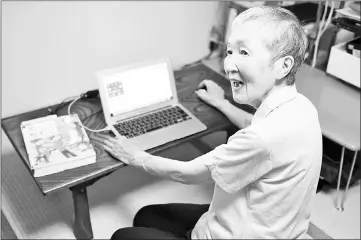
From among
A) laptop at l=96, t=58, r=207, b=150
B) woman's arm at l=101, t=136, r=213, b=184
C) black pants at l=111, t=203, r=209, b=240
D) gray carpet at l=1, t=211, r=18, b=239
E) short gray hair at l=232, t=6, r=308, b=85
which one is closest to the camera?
short gray hair at l=232, t=6, r=308, b=85

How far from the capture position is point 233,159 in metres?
1.01

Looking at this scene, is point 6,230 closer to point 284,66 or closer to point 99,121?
point 99,121

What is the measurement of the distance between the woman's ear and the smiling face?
11 mm

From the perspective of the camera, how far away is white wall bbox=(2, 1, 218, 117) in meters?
1.88

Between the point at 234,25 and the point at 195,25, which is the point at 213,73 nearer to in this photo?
the point at 195,25

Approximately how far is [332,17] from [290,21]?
104cm

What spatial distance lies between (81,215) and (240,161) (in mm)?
914

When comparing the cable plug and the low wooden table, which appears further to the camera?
the cable plug

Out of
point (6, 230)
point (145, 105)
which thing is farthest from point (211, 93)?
point (6, 230)

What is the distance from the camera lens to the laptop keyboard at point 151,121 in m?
1.62

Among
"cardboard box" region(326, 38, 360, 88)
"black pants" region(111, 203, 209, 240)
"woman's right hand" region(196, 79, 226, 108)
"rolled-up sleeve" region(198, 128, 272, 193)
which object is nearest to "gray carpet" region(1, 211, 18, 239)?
"black pants" region(111, 203, 209, 240)

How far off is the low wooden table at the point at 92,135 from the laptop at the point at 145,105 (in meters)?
0.04

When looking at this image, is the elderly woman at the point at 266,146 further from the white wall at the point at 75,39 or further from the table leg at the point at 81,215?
the white wall at the point at 75,39

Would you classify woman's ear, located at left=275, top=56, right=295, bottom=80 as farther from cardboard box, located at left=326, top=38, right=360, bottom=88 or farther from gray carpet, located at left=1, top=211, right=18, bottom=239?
gray carpet, located at left=1, top=211, right=18, bottom=239
